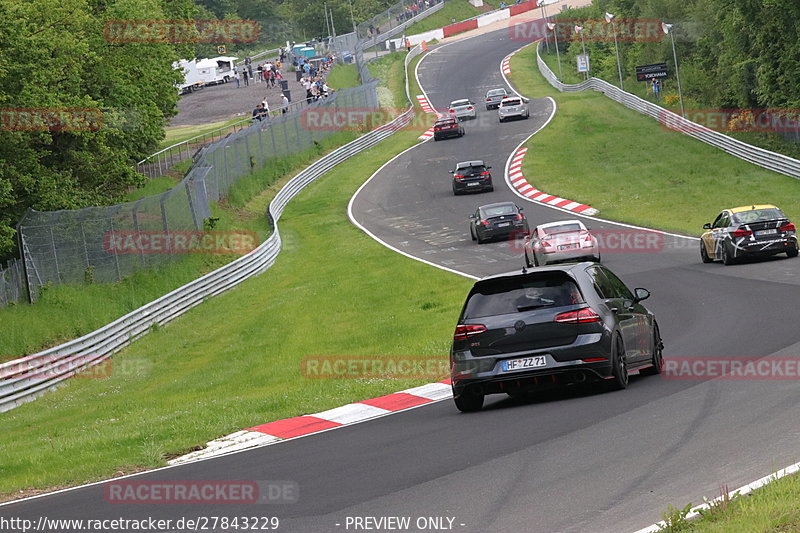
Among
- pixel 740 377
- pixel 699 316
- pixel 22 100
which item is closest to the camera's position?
pixel 740 377

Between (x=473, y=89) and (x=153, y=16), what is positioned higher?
(x=153, y=16)

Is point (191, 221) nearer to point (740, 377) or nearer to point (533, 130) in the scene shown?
point (740, 377)

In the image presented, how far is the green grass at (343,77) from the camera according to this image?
300 feet

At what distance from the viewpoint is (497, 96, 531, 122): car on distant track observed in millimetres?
74938

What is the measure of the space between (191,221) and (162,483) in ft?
98.4

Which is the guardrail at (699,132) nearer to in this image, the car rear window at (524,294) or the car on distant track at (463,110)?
the car on distant track at (463,110)

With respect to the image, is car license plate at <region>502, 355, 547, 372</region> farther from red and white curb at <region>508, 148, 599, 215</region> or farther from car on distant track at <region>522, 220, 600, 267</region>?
red and white curb at <region>508, 148, 599, 215</region>

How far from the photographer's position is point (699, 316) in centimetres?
2106

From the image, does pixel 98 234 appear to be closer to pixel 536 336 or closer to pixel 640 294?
pixel 640 294

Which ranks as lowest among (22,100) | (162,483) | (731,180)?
(731,180)

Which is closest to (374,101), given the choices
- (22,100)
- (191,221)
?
(191,221)

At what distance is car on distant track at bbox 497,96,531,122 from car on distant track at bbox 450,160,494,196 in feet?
75.9

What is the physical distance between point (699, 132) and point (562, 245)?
3230 cm

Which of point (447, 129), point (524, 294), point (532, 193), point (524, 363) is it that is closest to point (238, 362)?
point (524, 294)
